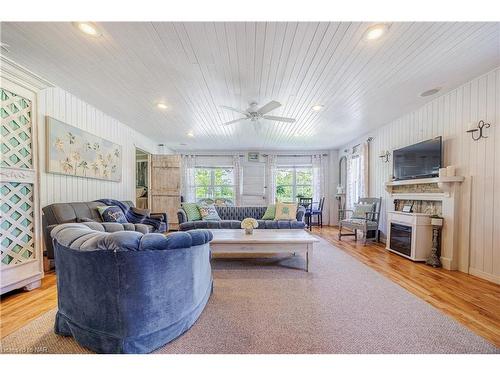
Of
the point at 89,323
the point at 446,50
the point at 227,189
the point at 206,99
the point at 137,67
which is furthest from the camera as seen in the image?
the point at 227,189

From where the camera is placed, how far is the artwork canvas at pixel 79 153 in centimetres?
284

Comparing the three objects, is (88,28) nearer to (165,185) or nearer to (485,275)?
(165,185)

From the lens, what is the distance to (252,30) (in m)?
1.75

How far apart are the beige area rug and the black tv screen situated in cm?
194

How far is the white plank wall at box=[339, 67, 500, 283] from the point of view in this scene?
243 cm

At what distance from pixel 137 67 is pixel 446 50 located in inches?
121

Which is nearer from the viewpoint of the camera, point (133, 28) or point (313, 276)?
point (133, 28)

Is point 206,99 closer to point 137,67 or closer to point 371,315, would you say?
point 137,67

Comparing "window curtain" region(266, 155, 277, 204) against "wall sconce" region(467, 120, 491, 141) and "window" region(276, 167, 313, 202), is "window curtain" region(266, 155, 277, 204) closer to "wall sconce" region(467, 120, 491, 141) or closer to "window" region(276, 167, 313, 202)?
"window" region(276, 167, 313, 202)

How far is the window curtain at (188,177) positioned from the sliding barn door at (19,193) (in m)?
4.76

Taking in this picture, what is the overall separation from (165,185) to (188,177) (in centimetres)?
149

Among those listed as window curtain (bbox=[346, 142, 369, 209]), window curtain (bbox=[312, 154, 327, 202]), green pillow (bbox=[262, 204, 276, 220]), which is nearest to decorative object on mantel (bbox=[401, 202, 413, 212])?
window curtain (bbox=[346, 142, 369, 209])

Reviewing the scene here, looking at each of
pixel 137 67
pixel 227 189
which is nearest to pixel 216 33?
pixel 137 67

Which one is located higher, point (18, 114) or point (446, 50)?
point (446, 50)
